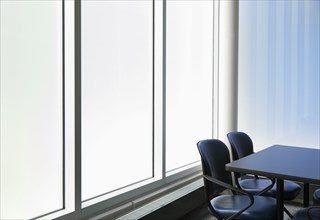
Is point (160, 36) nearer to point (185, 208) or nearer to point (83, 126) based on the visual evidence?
point (83, 126)

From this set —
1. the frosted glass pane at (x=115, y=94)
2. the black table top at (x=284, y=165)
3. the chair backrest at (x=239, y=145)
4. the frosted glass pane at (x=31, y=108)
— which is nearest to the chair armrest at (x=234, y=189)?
the black table top at (x=284, y=165)

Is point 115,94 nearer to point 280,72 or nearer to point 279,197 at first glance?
point 279,197

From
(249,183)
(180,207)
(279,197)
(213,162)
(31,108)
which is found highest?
(31,108)

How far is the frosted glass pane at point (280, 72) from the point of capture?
3.96 metres

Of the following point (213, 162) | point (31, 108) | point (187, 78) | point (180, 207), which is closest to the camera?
point (31, 108)

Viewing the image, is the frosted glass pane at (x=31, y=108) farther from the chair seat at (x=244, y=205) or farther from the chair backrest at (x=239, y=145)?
the chair backrest at (x=239, y=145)

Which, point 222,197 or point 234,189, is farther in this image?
point 222,197

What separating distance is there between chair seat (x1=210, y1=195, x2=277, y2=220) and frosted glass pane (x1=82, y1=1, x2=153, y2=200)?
93 centimetres

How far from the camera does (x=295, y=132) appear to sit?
13.4 ft

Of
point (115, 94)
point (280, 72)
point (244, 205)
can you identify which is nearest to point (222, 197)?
point (244, 205)

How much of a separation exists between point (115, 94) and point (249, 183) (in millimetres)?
1385

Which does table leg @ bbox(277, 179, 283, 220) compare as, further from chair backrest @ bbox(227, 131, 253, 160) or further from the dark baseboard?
the dark baseboard

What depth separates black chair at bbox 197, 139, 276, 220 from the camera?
2.22 meters

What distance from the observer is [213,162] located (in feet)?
8.23
